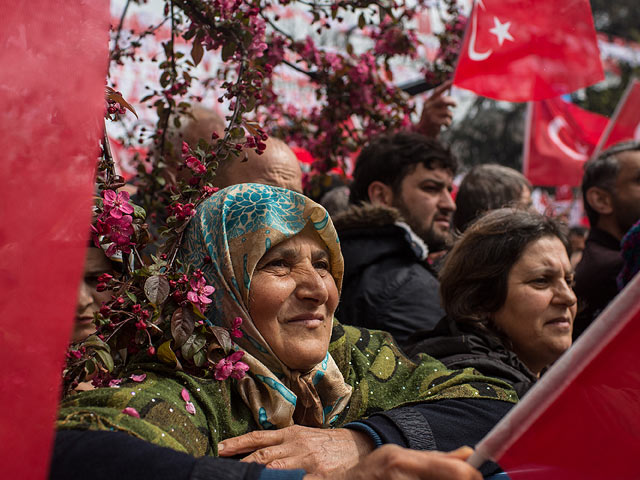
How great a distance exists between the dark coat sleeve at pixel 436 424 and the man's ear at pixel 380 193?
7.31 ft

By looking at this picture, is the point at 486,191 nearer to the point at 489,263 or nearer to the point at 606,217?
the point at 606,217

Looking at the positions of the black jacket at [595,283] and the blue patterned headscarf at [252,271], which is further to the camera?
the black jacket at [595,283]

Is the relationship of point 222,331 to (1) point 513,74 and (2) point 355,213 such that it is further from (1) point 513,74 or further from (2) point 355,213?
(1) point 513,74

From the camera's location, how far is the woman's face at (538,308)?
3.25 metres

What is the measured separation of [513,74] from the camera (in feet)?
14.9

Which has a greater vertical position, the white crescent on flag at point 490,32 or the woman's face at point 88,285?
the white crescent on flag at point 490,32

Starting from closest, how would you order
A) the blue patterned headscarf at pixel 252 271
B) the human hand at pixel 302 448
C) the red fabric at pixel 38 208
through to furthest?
the red fabric at pixel 38 208 → the human hand at pixel 302 448 → the blue patterned headscarf at pixel 252 271

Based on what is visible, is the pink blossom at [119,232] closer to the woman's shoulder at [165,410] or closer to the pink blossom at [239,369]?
the woman's shoulder at [165,410]

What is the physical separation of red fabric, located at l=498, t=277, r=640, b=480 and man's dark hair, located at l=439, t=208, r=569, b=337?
1692 mm

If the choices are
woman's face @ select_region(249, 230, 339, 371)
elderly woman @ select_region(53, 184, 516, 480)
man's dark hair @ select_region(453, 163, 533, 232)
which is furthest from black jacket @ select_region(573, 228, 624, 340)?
woman's face @ select_region(249, 230, 339, 371)

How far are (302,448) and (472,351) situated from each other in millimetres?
1128

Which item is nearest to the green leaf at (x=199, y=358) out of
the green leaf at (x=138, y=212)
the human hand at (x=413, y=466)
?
the green leaf at (x=138, y=212)

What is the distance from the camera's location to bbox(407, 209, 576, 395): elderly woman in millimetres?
3252

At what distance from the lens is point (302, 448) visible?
210cm
